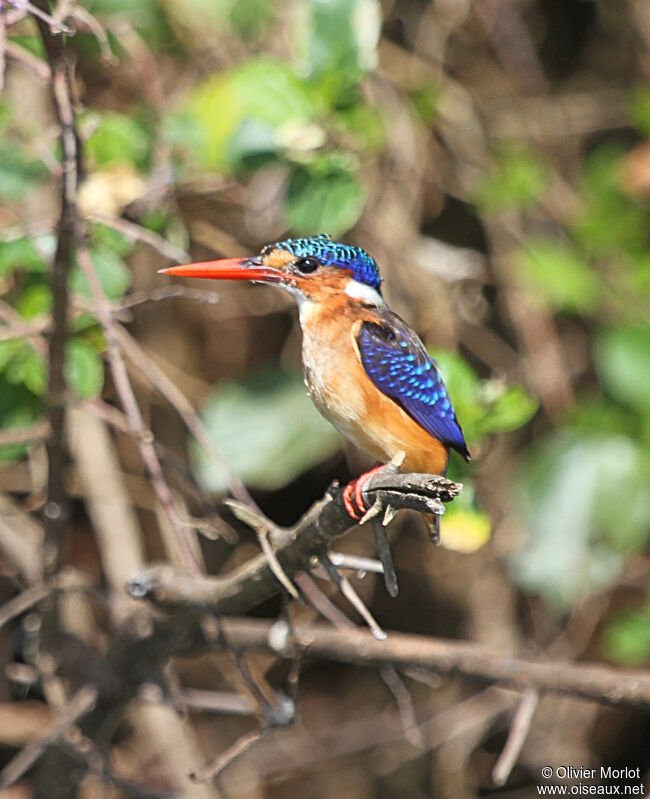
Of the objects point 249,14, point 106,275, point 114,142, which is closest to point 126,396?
point 106,275

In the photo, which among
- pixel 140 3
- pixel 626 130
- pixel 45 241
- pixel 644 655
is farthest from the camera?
pixel 626 130

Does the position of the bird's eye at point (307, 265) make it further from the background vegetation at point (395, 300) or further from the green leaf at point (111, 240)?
the green leaf at point (111, 240)

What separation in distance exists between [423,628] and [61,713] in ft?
5.39

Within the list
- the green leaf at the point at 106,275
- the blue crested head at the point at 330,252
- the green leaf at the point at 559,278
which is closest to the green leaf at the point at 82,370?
the green leaf at the point at 106,275

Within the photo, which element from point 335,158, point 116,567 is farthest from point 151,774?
point 335,158

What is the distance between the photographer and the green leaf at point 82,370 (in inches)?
78.0

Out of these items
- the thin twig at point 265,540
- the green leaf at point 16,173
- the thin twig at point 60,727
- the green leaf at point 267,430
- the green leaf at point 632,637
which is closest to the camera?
the thin twig at point 265,540

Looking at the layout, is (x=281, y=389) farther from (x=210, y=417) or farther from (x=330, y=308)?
(x=330, y=308)

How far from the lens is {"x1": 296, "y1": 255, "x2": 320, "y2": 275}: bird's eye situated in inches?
68.5

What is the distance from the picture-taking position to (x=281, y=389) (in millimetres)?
2762

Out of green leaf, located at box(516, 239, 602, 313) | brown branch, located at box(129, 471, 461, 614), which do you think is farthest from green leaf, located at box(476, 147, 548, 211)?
brown branch, located at box(129, 471, 461, 614)

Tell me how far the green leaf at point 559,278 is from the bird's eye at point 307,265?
1.45 m

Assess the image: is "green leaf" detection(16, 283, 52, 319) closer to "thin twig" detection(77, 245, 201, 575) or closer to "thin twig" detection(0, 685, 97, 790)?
"thin twig" detection(77, 245, 201, 575)

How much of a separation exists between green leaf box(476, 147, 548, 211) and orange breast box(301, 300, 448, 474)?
1.62 metres
